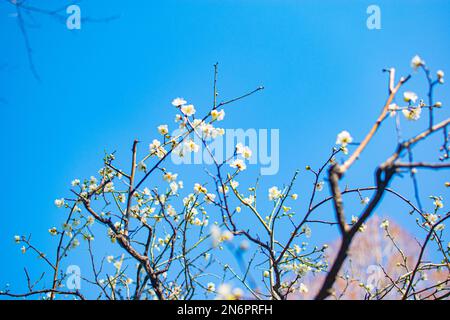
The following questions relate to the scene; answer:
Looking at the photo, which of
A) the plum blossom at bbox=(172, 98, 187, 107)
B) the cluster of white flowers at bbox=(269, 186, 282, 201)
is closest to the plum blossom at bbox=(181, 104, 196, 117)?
the plum blossom at bbox=(172, 98, 187, 107)

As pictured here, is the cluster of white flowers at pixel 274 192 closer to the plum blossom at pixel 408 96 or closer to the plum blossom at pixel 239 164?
the plum blossom at pixel 239 164

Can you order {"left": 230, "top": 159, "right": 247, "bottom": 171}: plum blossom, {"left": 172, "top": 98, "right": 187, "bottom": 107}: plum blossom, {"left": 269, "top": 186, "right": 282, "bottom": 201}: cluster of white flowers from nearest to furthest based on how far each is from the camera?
{"left": 172, "top": 98, "right": 187, "bottom": 107}: plum blossom, {"left": 230, "top": 159, "right": 247, "bottom": 171}: plum blossom, {"left": 269, "top": 186, "right": 282, "bottom": 201}: cluster of white flowers

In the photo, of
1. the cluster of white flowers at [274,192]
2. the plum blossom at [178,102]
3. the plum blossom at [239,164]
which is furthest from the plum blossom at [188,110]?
the cluster of white flowers at [274,192]

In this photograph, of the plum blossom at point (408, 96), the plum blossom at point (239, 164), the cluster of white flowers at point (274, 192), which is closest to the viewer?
the plum blossom at point (408, 96)

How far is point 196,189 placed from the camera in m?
1.90

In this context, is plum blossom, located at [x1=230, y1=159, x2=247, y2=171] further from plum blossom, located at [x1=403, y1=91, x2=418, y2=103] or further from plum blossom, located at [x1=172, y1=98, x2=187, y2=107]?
plum blossom, located at [x1=403, y1=91, x2=418, y2=103]

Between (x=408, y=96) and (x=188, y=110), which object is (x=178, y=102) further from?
(x=408, y=96)

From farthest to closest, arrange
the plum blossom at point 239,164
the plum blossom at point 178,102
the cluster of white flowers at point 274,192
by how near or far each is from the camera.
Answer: the cluster of white flowers at point 274,192 → the plum blossom at point 239,164 → the plum blossom at point 178,102

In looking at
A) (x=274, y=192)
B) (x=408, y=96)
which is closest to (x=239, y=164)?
(x=274, y=192)

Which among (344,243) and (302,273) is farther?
(302,273)
